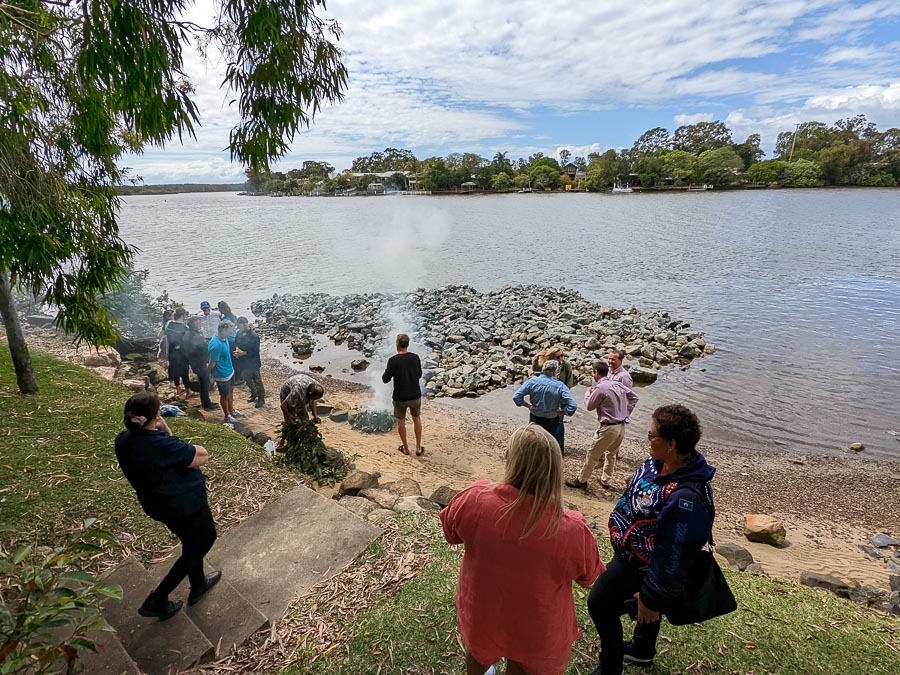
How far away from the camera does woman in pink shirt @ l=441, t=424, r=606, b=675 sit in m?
1.91

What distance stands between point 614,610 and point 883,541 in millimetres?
5981

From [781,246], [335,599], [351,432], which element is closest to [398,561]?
[335,599]

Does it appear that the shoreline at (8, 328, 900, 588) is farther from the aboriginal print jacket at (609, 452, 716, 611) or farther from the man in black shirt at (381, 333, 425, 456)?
the aboriginal print jacket at (609, 452, 716, 611)

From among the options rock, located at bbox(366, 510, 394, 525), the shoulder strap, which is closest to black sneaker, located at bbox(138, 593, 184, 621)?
rock, located at bbox(366, 510, 394, 525)

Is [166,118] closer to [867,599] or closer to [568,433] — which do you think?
[867,599]

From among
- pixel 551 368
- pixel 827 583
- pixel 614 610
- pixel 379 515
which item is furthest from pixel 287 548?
pixel 827 583

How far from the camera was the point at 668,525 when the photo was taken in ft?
7.57

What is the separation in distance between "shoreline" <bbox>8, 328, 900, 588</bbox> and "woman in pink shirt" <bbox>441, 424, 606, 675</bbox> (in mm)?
3815

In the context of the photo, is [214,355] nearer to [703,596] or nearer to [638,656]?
[638,656]

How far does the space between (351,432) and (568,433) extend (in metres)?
4.36

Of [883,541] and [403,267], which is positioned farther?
[403,267]

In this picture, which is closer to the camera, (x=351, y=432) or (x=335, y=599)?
(x=335, y=599)

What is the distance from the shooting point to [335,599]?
11.2 feet

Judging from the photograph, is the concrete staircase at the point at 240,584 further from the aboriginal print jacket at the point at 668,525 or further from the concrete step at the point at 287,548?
the aboriginal print jacket at the point at 668,525
